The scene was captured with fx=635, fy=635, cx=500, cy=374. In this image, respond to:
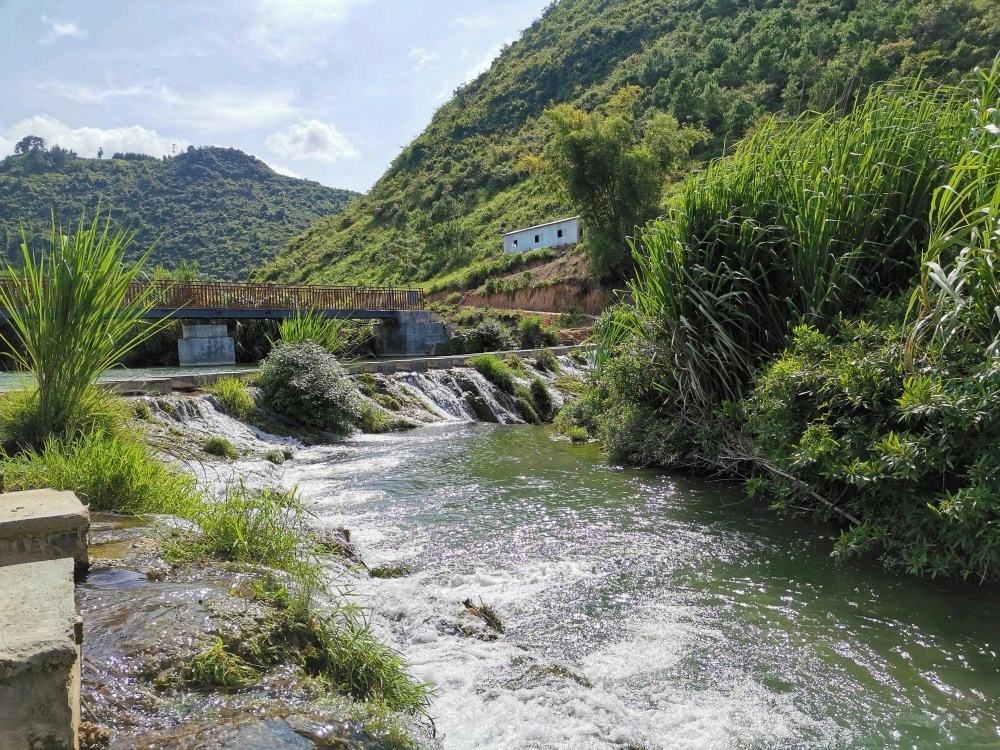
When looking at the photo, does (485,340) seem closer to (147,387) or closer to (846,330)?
(147,387)

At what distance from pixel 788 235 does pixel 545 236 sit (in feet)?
128

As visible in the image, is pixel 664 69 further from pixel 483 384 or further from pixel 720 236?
pixel 720 236

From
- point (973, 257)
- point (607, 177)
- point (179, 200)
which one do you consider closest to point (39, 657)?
point (973, 257)

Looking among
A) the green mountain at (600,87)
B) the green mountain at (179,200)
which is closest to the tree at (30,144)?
the green mountain at (179,200)

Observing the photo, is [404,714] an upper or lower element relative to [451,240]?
lower

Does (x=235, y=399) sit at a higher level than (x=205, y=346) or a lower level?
lower

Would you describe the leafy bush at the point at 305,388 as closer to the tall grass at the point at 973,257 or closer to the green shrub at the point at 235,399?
the green shrub at the point at 235,399

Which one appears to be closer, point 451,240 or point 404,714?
point 404,714

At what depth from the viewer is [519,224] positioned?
54.5 metres

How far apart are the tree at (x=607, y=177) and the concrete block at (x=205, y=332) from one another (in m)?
18.8

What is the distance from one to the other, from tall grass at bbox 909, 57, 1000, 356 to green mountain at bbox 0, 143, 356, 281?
2287 inches

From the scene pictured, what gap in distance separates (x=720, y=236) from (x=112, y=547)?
7.02m

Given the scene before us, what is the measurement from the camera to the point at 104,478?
450cm

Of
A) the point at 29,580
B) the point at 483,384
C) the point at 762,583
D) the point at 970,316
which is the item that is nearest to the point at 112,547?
the point at 29,580
